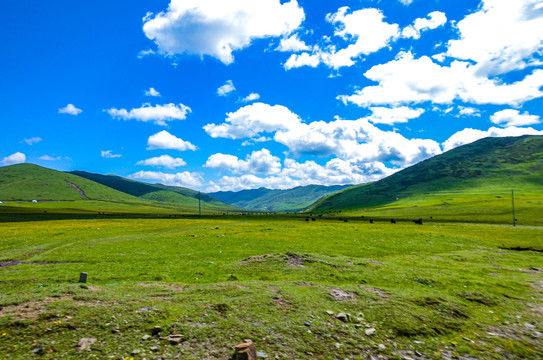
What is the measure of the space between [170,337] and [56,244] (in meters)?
42.7

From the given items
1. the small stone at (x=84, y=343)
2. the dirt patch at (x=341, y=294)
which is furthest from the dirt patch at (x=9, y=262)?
the dirt patch at (x=341, y=294)

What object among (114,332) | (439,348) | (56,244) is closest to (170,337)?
(114,332)

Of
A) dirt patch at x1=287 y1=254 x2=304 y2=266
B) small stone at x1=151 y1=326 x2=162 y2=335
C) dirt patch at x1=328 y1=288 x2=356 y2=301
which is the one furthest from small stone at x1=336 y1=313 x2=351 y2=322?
dirt patch at x1=287 y1=254 x2=304 y2=266

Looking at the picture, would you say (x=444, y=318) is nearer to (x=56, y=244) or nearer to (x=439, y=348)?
(x=439, y=348)

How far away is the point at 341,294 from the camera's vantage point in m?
16.1

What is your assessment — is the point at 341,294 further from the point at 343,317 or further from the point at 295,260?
the point at 295,260

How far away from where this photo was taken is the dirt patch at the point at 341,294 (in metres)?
15.6

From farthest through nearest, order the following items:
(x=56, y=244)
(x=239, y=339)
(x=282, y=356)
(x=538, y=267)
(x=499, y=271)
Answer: (x=56, y=244) < (x=538, y=267) < (x=499, y=271) < (x=239, y=339) < (x=282, y=356)

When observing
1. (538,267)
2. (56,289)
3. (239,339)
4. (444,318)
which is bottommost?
(538,267)

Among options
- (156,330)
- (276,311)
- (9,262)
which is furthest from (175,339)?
(9,262)

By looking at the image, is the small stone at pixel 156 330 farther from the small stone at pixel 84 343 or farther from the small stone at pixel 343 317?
the small stone at pixel 343 317

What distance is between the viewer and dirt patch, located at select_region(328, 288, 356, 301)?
51.2 feet

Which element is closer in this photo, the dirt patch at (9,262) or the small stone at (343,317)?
the small stone at (343,317)

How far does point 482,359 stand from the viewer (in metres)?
10.4
